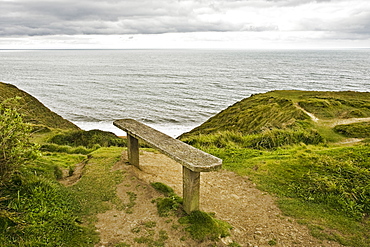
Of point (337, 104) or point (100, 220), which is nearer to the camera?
point (100, 220)

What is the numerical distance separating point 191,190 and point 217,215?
1011 millimetres

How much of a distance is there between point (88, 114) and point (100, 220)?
2779 centimetres

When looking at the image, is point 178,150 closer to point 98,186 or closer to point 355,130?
point 98,186

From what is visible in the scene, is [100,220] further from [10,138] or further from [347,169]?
[347,169]

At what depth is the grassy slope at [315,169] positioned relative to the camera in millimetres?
5637

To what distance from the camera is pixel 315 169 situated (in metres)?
7.83

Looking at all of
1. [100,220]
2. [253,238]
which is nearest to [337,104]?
[253,238]

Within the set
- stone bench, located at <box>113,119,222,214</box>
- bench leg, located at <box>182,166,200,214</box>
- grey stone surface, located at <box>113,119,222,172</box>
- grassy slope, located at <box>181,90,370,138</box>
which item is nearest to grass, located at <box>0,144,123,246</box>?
grey stone surface, located at <box>113,119,222,172</box>

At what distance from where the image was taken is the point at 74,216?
5.16m

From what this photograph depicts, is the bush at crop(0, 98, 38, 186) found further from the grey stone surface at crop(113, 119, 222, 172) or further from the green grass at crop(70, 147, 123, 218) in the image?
the grey stone surface at crop(113, 119, 222, 172)

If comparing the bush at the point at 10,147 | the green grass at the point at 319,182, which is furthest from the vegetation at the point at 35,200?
the green grass at the point at 319,182

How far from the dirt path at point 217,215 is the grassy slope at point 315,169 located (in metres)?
0.36

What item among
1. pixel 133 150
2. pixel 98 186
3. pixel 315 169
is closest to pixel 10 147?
pixel 98 186

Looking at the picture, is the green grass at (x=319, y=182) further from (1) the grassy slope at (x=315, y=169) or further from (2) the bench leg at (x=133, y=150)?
(2) the bench leg at (x=133, y=150)
